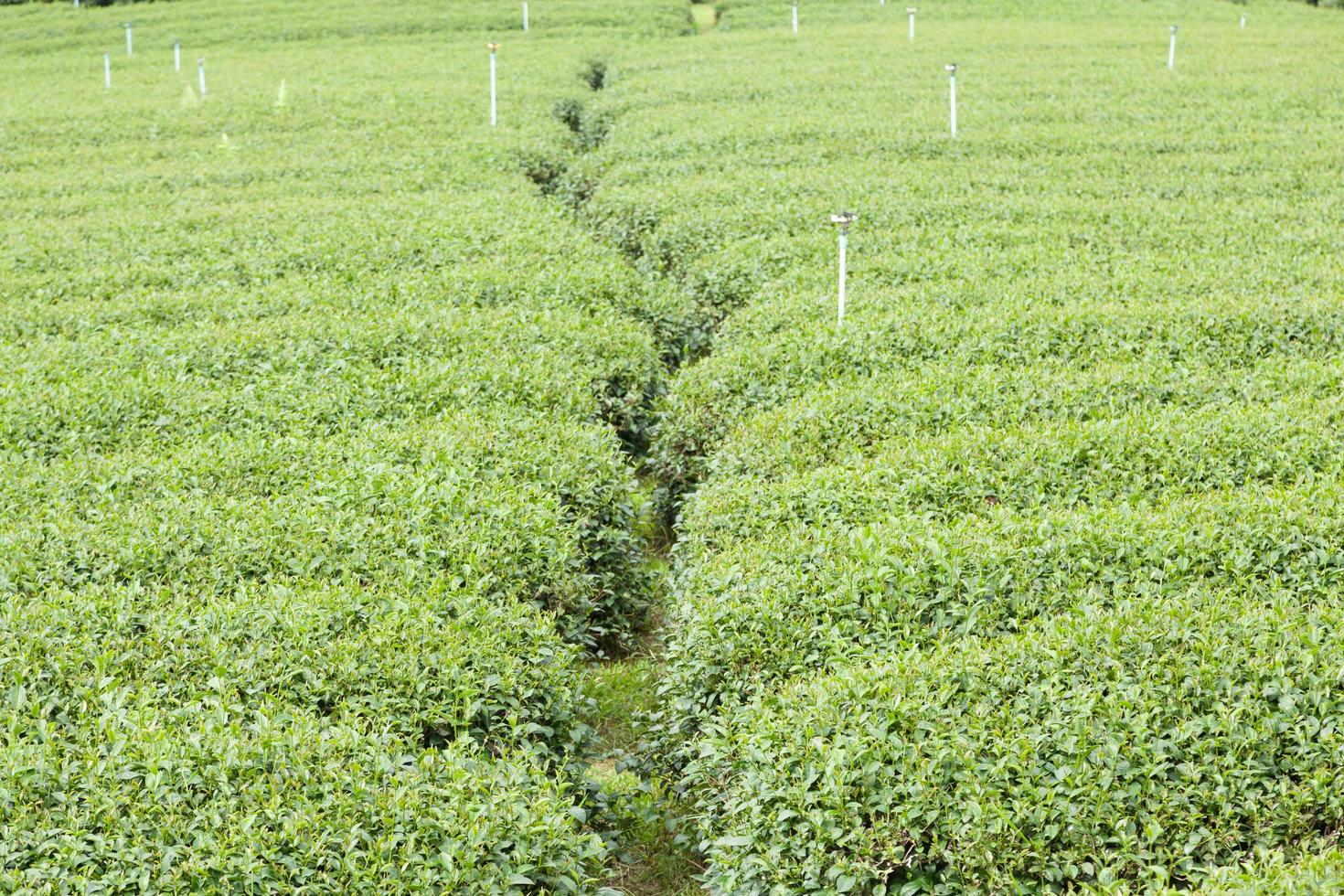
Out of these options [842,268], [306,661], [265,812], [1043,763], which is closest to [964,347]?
[842,268]

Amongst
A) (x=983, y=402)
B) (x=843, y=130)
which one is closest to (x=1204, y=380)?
(x=983, y=402)

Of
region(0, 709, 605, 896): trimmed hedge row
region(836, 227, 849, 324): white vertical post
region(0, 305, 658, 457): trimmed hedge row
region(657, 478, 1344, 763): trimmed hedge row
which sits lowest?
region(0, 709, 605, 896): trimmed hedge row

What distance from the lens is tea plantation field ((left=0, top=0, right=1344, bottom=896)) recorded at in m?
5.95

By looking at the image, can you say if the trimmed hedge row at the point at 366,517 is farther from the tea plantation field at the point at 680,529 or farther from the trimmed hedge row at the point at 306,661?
the trimmed hedge row at the point at 306,661

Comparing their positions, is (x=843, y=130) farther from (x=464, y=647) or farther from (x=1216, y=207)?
(x=464, y=647)

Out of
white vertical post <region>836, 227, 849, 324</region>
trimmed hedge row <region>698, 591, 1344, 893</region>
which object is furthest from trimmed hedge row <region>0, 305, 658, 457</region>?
trimmed hedge row <region>698, 591, 1344, 893</region>

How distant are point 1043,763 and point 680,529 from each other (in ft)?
16.1

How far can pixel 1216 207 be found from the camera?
17.3 metres

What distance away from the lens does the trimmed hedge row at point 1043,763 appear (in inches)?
228

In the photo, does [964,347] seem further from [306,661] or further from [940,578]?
[306,661]

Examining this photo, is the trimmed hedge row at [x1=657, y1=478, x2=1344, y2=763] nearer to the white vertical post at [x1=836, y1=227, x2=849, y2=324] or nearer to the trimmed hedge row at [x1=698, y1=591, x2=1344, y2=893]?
the trimmed hedge row at [x1=698, y1=591, x2=1344, y2=893]

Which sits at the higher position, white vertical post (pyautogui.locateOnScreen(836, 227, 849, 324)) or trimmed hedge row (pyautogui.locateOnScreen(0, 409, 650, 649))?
white vertical post (pyautogui.locateOnScreen(836, 227, 849, 324))

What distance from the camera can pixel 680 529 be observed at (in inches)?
417

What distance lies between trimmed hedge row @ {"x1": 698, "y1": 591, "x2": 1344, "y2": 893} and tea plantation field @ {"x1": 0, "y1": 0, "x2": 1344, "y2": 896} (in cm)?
3
